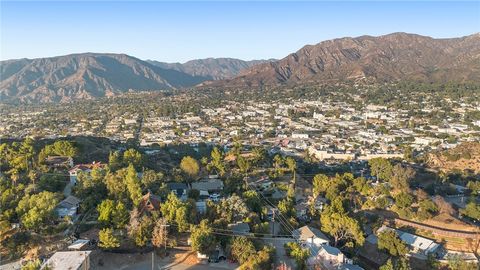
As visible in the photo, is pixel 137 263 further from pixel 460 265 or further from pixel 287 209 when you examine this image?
pixel 460 265

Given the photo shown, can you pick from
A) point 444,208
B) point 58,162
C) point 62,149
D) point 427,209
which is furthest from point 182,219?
point 62,149

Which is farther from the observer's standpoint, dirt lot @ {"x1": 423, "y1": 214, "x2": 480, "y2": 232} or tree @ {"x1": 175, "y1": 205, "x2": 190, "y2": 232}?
dirt lot @ {"x1": 423, "y1": 214, "x2": 480, "y2": 232}

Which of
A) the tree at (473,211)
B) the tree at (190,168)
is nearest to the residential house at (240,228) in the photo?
the tree at (190,168)

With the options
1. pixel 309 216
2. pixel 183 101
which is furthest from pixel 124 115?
pixel 309 216

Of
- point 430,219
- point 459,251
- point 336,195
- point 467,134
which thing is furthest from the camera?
point 467,134

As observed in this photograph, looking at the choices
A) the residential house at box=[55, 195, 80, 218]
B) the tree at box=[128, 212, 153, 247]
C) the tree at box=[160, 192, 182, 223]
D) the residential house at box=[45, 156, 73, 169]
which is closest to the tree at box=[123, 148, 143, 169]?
the residential house at box=[45, 156, 73, 169]

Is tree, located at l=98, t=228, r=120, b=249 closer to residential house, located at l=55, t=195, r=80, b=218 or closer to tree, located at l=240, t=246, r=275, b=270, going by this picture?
residential house, located at l=55, t=195, r=80, b=218

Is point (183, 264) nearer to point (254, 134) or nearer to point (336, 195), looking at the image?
point (336, 195)
